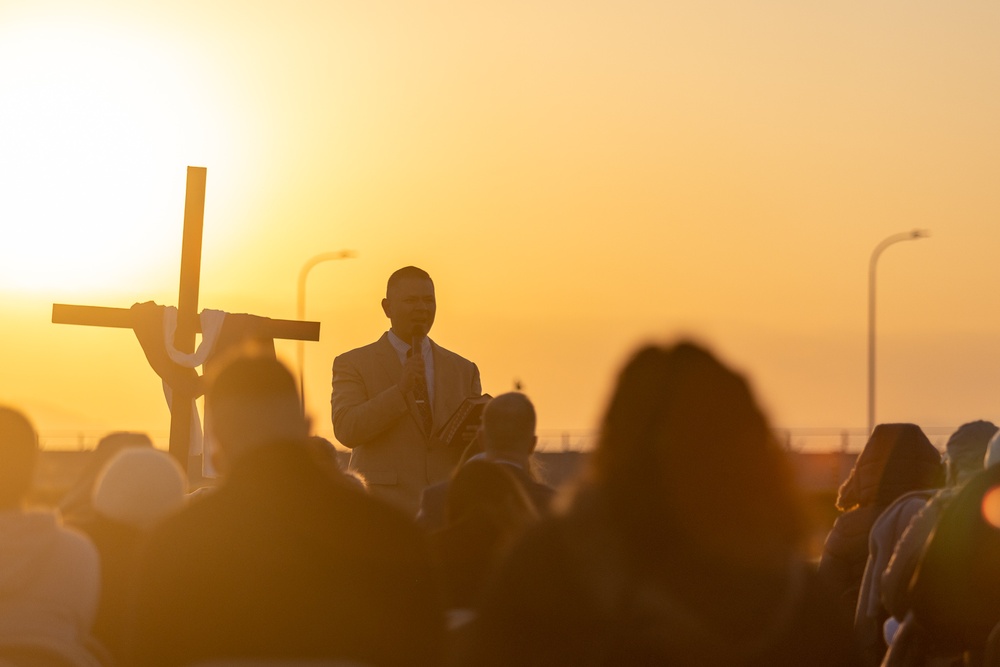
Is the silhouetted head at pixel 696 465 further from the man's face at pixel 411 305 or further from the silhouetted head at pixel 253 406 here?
the man's face at pixel 411 305

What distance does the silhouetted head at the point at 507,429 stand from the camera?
6.06 m

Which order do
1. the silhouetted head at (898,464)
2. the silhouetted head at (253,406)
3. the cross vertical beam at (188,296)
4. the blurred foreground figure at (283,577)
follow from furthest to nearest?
the cross vertical beam at (188,296) < the silhouetted head at (898,464) < the silhouetted head at (253,406) < the blurred foreground figure at (283,577)

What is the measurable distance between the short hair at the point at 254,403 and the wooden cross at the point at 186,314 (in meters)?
5.24

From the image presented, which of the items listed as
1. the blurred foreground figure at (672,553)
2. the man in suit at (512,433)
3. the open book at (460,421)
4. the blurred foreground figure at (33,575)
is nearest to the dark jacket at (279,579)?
the blurred foreground figure at (672,553)

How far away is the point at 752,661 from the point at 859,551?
19.3 feet

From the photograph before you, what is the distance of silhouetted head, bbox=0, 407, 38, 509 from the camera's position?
5297mm

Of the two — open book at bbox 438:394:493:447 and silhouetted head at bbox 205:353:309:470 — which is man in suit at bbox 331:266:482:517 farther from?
silhouetted head at bbox 205:353:309:470

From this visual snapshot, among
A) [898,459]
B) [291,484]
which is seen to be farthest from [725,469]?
→ [898,459]

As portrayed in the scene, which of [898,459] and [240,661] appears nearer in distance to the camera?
[240,661]

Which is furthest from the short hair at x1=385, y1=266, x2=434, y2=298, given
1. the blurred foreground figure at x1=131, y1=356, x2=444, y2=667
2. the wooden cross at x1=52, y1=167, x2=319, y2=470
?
the blurred foreground figure at x1=131, y1=356, x2=444, y2=667

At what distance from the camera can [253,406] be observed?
4273mm

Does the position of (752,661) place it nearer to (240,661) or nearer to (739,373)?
(739,373)

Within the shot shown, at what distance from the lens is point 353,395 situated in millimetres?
8891

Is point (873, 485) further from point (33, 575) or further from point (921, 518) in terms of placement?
point (33, 575)
